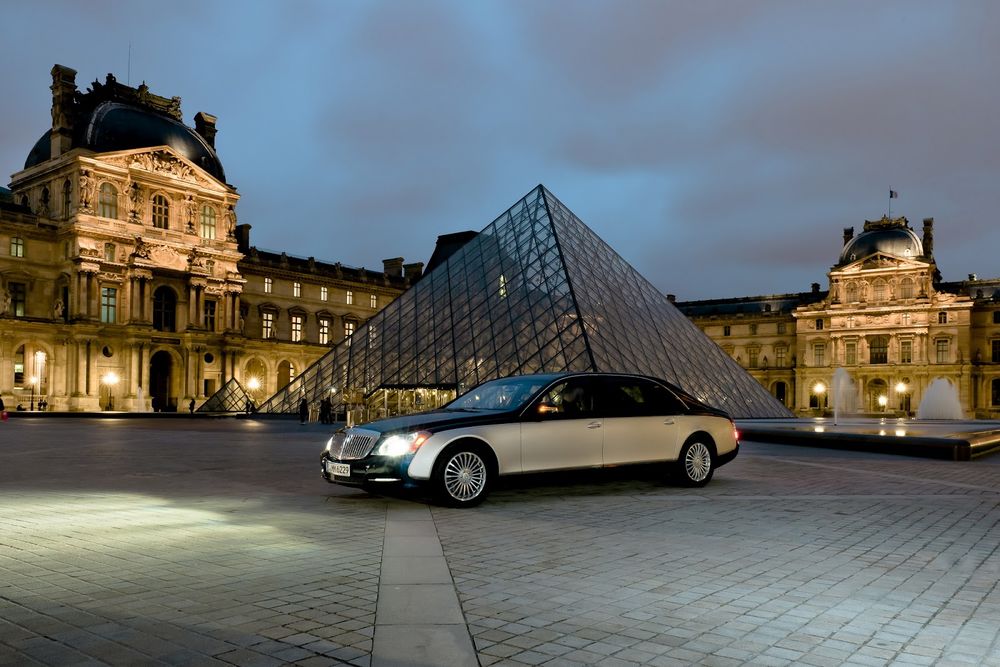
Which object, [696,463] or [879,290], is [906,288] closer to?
[879,290]

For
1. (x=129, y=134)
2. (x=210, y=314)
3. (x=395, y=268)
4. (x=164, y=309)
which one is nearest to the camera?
(x=129, y=134)

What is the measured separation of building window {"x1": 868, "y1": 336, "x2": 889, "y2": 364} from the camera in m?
73.7

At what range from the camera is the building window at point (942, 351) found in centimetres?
7094

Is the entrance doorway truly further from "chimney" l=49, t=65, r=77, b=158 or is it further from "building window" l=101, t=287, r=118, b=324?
"chimney" l=49, t=65, r=77, b=158

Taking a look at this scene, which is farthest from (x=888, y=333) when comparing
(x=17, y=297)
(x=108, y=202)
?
(x=17, y=297)

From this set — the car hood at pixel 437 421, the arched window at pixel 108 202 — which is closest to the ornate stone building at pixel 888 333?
the arched window at pixel 108 202

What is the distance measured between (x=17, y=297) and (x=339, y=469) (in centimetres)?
4452

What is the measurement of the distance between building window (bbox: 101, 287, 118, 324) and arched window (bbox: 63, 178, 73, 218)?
4610 mm

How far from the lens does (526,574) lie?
5000 mm

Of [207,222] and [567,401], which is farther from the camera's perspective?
[207,222]

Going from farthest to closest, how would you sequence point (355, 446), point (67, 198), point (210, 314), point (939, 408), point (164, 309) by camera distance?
1. point (210, 314)
2. point (164, 309)
3. point (67, 198)
4. point (939, 408)
5. point (355, 446)

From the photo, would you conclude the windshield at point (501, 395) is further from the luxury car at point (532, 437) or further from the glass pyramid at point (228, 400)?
the glass pyramid at point (228, 400)

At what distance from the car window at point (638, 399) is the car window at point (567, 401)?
0.25 meters

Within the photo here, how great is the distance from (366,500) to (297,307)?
5358cm
